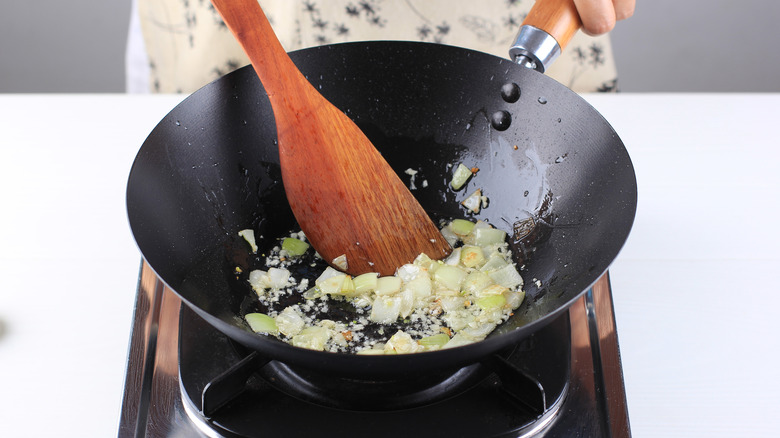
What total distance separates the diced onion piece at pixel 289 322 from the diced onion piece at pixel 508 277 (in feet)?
0.81

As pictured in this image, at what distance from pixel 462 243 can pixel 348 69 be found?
29cm

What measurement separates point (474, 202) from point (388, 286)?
199mm

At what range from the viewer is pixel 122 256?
0.94 meters

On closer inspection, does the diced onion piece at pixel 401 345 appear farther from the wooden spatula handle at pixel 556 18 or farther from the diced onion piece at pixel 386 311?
the wooden spatula handle at pixel 556 18

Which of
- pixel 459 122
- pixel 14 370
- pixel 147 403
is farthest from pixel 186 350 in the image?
pixel 459 122

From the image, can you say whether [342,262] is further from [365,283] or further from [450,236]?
[450,236]

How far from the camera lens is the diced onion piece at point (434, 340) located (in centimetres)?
79

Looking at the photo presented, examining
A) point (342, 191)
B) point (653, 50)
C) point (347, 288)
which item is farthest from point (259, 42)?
point (653, 50)

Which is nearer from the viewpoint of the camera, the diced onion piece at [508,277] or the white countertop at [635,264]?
the white countertop at [635,264]

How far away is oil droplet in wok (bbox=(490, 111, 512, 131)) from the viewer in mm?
961

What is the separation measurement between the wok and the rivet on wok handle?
0.03m

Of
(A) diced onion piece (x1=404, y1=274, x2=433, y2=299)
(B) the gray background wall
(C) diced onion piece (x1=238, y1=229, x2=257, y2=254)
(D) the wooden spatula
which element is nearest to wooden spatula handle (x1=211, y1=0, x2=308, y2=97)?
(D) the wooden spatula

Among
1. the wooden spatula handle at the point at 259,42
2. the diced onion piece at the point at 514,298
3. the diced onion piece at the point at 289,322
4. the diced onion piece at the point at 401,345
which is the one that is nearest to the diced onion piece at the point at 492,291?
the diced onion piece at the point at 514,298

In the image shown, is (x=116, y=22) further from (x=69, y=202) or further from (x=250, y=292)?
(x=250, y=292)
